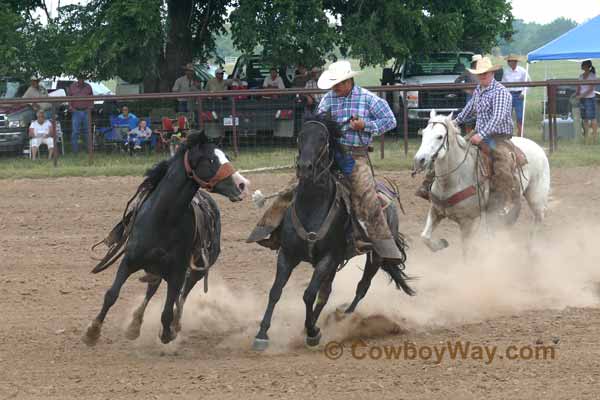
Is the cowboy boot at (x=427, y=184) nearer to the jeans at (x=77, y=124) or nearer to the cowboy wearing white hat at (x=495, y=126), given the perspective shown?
the cowboy wearing white hat at (x=495, y=126)

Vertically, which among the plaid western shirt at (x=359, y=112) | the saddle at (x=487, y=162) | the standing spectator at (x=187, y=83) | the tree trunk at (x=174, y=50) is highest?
the tree trunk at (x=174, y=50)

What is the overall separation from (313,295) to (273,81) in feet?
40.2

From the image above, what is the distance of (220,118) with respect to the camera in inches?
647

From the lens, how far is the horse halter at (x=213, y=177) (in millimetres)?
6793

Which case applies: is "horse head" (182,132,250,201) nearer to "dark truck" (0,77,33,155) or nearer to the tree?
"dark truck" (0,77,33,155)

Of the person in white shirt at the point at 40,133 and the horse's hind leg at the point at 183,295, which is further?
the person in white shirt at the point at 40,133

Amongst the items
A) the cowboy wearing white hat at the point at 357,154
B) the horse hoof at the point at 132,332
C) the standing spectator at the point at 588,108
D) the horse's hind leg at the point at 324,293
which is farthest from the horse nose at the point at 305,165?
the standing spectator at the point at 588,108

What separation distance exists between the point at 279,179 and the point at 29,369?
865 cm

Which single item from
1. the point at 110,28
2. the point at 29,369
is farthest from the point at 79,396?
the point at 110,28

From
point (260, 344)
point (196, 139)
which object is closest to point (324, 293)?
point (260, 344)

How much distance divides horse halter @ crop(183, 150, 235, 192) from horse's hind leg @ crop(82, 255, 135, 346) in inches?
28.6

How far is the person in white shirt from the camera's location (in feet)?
54.3

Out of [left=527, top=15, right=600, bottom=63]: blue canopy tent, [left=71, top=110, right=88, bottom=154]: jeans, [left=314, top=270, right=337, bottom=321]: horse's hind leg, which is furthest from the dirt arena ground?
[left=527, top=15, right=600, bottom=63]: blue canopy tent

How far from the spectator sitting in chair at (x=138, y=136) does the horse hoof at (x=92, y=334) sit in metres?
9.76
